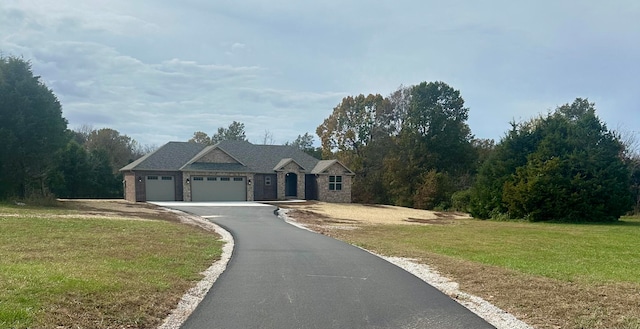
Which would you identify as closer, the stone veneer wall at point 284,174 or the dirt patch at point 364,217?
the dirt patch at point 364,217

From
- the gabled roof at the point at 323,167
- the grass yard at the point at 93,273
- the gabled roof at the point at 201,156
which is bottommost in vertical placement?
the grass yard at the point at 93,273

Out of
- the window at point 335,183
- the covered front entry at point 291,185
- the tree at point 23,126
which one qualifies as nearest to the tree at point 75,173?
the tree at point 23,126

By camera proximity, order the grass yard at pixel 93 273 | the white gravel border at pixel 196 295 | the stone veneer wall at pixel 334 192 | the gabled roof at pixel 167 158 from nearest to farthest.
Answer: the grass yard at pixel 93 273 < the white gravel border at pixel 196 295 < the gabled roof at pixel 167 158 < the stone veneer wall at pixel 334 192

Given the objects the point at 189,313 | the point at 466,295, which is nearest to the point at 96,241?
the point at 189,313

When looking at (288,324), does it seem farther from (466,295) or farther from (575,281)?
(575,281)

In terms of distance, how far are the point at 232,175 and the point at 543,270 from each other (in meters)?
32.5

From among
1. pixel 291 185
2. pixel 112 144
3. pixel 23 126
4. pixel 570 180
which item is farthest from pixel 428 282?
pixel 112 144

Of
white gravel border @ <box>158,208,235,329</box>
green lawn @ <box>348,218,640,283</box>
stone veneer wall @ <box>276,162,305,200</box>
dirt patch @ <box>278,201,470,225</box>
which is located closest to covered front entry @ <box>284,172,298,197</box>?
stone veneer wall @ <box>276,162,305,200</box>

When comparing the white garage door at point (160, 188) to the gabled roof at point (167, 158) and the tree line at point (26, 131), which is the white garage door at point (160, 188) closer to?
the gabled roof at point (167, 158)

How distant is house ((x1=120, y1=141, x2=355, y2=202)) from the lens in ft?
127

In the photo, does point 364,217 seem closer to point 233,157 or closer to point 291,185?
point 233,157

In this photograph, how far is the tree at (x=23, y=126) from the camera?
29016 mm

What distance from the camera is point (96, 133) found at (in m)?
65.4

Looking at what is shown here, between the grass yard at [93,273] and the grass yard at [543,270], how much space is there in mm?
4945
